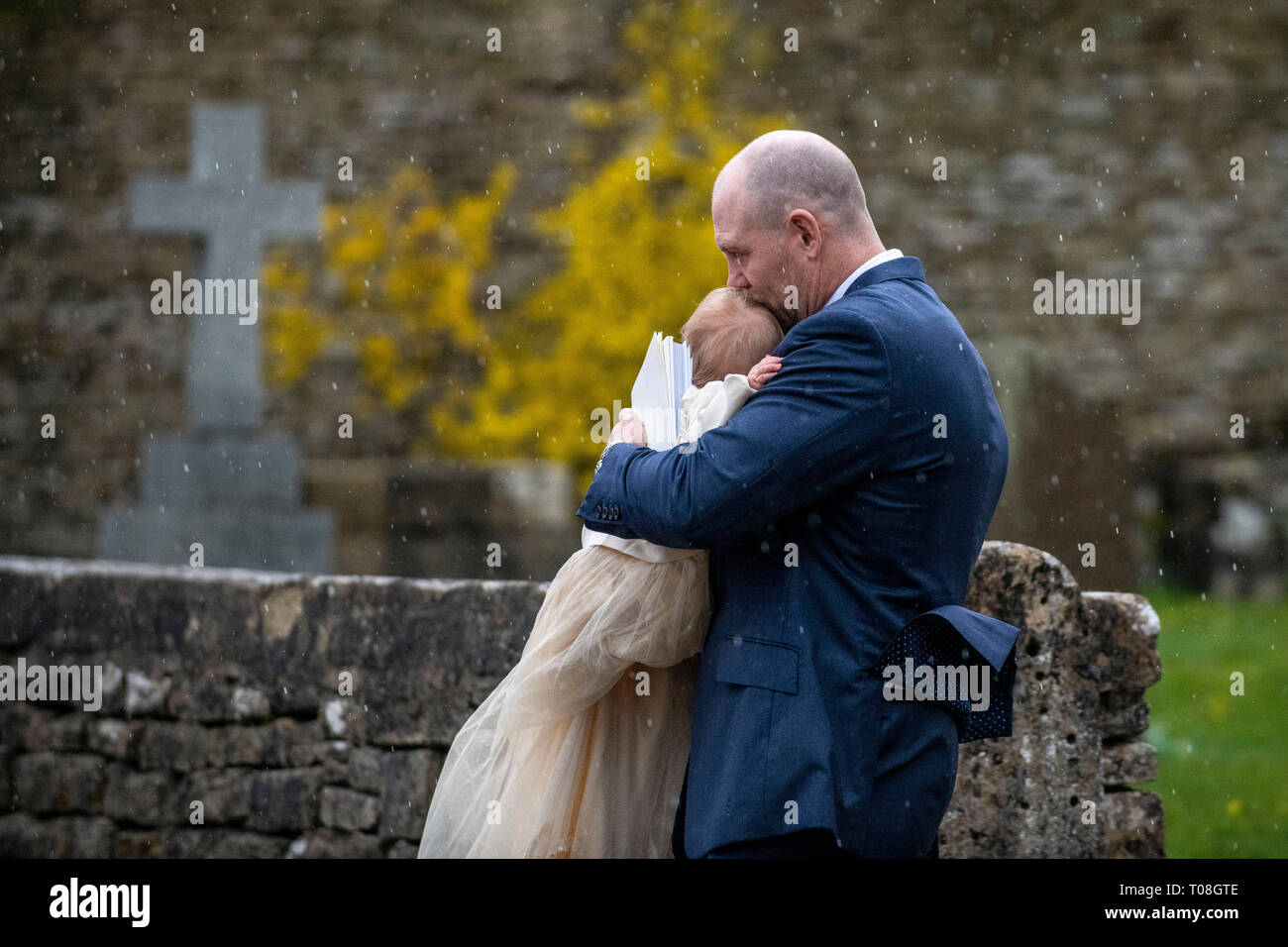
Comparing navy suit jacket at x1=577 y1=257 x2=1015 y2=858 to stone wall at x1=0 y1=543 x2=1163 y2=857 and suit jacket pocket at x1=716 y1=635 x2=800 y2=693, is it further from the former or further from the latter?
stone wall at x1=0 y1=543 x2=1163 y2=857

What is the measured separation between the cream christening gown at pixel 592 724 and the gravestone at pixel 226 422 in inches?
160

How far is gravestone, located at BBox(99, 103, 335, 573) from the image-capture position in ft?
20.3

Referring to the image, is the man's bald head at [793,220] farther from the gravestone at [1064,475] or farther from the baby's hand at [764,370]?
the gravestone at [1064,475]

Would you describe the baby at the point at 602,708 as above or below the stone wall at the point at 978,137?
below

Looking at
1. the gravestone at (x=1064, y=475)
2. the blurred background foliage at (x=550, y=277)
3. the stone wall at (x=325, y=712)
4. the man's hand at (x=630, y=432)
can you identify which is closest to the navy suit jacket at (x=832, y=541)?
the man's hand at (x=630, y=432)

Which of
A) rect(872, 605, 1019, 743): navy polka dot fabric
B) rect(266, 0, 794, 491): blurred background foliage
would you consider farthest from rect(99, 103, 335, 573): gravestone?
rect(872, 605, 1019, 743): navy polka dot fabric

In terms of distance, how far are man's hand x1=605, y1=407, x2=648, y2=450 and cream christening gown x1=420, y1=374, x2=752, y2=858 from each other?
0.07 m

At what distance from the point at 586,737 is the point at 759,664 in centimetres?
46

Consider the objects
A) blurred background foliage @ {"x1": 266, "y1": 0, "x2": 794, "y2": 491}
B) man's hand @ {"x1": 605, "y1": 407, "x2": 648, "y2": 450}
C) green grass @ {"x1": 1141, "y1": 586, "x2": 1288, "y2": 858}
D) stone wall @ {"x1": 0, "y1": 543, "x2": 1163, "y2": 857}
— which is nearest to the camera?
man's hand @ {"x1": 605, "y1": 407, "x2": 648, "y2": 450}

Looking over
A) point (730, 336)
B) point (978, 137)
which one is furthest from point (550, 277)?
point (730, 336)

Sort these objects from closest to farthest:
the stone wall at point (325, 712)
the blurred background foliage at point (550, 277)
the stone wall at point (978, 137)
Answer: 1. the stone wall at point (325, 712)
2. the blurred background foliage at point (550, 277)
3. the stone wall at point (978, 137)

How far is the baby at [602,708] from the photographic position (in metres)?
2.15

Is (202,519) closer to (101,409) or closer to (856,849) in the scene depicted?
(856,849)
